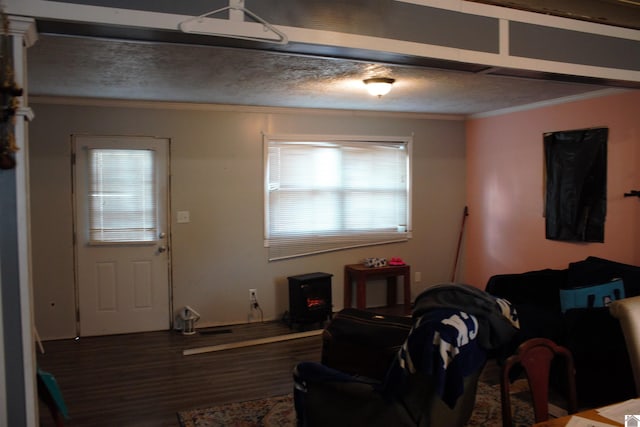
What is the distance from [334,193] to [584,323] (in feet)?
10.4

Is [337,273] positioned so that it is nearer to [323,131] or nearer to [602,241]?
[323,131]

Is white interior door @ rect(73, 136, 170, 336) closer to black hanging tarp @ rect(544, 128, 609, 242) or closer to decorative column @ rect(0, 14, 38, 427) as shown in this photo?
decorative column @ rect(0, 14, 38, 427)

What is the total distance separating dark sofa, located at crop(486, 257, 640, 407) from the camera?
341 centimetres

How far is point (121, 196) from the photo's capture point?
521 centimetres

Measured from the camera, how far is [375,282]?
6.28 m

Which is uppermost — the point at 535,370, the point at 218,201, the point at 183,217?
the point at 218,201

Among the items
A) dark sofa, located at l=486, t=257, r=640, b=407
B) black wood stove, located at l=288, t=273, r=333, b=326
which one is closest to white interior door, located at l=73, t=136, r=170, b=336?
black wood stove, located at l=288, t=273, r=333, b=326

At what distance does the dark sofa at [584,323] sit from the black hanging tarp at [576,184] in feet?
1.40

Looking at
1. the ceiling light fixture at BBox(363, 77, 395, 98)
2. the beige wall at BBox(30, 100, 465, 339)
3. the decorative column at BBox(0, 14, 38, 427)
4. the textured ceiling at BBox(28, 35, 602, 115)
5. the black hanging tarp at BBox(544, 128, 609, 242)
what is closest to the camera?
the decorative column at BBox(0, 14, 38, 427)

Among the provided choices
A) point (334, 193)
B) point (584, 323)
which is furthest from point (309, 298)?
point (584, 323)

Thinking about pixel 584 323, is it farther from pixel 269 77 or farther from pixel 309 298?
pixel 269 77

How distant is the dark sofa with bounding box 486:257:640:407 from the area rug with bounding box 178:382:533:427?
47 centimetres

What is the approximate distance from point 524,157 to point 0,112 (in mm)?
4966

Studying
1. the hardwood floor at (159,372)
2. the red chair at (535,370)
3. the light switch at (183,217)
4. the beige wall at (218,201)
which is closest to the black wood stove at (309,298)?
the hardwood floor at (159,372)
